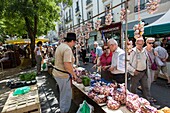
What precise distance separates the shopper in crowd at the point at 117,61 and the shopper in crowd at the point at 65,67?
32.2 inches

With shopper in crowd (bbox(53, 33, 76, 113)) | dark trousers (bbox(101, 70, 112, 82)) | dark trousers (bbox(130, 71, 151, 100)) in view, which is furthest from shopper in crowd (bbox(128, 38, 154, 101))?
shopper in crowd (bbox(53, 33, 76, 113))

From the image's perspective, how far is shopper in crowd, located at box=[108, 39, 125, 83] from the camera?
3.10 m

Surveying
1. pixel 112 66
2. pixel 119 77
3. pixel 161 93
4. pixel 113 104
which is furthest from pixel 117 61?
pixel 161 93

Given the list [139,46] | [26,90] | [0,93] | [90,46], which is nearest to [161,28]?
[139,46]

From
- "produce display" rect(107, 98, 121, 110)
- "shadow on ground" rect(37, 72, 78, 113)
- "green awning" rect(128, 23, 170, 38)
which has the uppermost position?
"green awning" rect(128, 23, 170, 38)

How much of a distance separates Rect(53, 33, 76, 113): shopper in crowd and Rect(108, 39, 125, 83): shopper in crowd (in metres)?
0.82

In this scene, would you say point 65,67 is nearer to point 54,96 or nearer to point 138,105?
point 138,105

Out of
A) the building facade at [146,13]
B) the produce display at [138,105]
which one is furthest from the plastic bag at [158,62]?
the building facade at [146,13]

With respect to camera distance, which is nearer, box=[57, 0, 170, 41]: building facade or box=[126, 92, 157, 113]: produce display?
box=[126, 92, 157, 113]: produce display

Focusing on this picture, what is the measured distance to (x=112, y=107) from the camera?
236 cm

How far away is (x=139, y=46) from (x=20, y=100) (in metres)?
2.74

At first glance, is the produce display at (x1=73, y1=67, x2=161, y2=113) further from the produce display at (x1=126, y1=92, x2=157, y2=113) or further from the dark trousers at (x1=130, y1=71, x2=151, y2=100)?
the dark trousers at (x1=130, y1=71, x2=151, y2=100)

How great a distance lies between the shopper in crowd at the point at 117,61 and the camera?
3098 mm

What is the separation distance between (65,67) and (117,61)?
1007 millimetres
